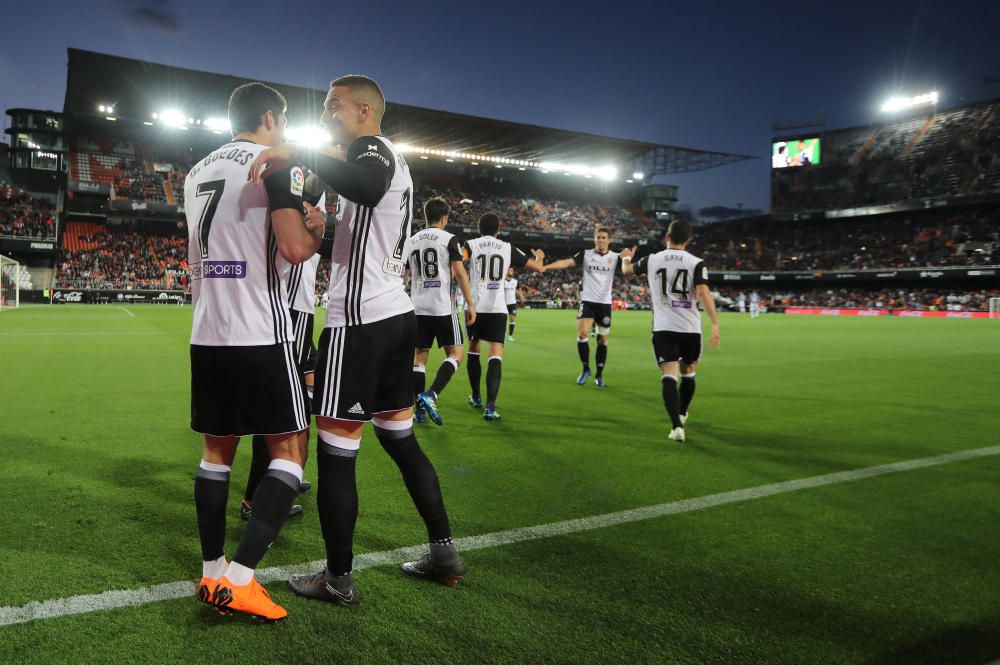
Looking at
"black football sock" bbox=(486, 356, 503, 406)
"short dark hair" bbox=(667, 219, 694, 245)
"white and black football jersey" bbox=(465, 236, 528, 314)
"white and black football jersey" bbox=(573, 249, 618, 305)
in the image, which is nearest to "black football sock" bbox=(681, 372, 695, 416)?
"short dark hair" bbox=(667, 219, 694, 245)

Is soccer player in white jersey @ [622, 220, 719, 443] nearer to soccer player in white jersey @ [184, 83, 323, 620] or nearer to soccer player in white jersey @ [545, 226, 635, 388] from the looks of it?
soccer player in white jersey @ [545, 226, 635, 388]

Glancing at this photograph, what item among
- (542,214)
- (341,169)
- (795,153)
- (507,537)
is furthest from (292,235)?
(795,153)

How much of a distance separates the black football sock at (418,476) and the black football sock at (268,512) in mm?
463

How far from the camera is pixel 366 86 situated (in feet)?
9.61

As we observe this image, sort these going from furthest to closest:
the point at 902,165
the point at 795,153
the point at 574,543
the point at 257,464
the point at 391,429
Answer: the point at 795,153
the point at 902,165
the point at 257,464
the point at 574,543
the point at 391,429

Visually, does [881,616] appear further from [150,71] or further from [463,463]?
[150,71]

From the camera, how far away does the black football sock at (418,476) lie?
306 centimetres

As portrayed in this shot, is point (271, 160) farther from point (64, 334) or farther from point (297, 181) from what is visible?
point (64, 334)

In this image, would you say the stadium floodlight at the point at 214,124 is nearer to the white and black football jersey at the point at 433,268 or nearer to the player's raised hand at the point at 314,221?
the white and black football jersey at the point at 433,268

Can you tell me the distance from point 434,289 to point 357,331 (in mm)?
3962

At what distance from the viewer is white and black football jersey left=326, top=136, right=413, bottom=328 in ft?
9.32

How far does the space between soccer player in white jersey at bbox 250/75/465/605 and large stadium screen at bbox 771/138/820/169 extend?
71185mm

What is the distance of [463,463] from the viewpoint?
5.28 metres

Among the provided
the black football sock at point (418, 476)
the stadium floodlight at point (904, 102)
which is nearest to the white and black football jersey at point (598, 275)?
the black football sock at point (418, 476)
